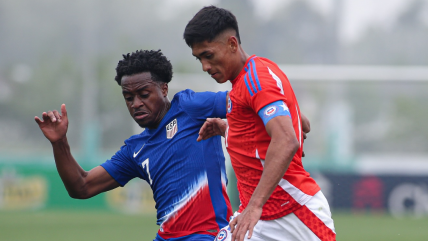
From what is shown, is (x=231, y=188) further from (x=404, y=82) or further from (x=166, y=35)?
(x=166, y=35)

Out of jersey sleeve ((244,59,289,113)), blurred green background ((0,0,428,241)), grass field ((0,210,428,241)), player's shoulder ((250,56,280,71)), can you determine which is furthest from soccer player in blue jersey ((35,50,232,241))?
blurred green background ((0,0,428,241))

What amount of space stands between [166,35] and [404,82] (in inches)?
376

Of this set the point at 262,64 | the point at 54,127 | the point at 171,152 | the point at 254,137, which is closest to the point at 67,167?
the point at 54,127

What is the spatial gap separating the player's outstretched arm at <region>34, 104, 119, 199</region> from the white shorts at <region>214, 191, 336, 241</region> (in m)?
1.47

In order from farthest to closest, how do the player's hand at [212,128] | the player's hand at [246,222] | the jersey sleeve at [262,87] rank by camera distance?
the player's hand at [212,128] → the jersey sleeve at [262,87] → the player's hand at [246,222]

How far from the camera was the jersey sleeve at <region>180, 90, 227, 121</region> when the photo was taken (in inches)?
184

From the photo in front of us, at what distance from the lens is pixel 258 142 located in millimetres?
3893

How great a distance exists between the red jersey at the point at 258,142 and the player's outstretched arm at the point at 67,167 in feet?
4.53

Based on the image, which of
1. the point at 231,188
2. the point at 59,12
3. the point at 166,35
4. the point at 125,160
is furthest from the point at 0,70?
the point at 125,160

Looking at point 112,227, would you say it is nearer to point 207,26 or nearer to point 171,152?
point 171,152

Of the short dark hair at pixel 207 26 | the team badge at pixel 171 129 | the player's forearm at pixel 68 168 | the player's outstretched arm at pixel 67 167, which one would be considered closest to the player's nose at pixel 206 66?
the short dark hair at pixel 207 26

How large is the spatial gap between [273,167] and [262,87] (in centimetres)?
49

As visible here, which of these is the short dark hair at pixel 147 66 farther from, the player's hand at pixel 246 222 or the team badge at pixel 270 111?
the player's hand at pixel 246 222

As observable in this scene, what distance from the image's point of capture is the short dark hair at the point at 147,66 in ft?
15.8
